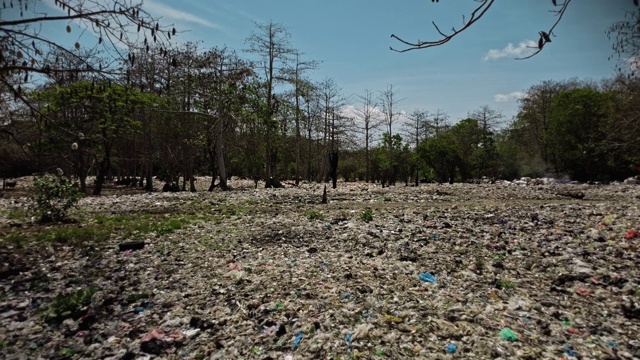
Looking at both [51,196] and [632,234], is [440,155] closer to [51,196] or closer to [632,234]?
[632,234]

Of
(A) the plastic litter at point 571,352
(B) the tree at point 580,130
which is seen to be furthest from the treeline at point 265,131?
(A) the plastic litter at point 571,352

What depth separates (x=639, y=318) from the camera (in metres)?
3.31

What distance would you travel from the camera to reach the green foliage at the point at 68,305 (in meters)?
3.63

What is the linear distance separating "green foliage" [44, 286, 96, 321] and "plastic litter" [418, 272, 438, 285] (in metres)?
3.57

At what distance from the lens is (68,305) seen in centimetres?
371

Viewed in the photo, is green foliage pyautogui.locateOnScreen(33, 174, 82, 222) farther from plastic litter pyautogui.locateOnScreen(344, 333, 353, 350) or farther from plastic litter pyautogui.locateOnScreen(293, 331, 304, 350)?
plastic litter pyautogui.locateOnScreen(344, 333, 353, 350)

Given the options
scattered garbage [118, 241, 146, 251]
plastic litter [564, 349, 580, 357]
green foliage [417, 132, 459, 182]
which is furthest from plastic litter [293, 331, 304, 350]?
green foliage [417, 132, 459, 182]

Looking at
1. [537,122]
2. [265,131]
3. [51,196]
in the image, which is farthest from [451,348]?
[537,122]

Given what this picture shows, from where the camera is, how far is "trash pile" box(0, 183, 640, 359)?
2992 millimetres

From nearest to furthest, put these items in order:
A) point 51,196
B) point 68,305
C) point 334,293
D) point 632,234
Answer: point 68,305
point 334,293
point 632,234
point 51,196

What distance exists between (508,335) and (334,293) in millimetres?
1616

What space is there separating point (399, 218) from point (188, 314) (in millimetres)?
4994

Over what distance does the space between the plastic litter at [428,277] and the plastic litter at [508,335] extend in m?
1.10

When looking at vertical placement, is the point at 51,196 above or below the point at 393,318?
above
